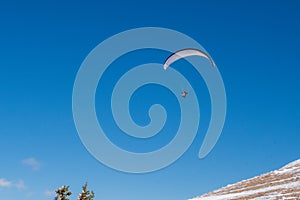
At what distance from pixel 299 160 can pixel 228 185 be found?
18.2 m

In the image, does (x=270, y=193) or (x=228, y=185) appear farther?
(x=228, y=185)

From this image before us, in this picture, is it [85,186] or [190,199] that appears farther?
[85,186]

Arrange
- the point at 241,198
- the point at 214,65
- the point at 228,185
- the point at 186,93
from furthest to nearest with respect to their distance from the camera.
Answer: the point at 228,185 < the point at 214,65 < the point at 186,93 < the point at 241,198

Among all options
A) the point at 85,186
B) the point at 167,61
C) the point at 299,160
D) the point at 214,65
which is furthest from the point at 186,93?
the point at 299,160

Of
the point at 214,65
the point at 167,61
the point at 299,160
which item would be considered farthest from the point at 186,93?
the point at 299,160

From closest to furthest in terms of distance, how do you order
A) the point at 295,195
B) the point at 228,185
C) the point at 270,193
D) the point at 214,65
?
the point at 295,195 < the point at 270,193 < the point at 214,65 < the point at 228,185

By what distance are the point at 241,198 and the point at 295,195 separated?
7485 millimetres

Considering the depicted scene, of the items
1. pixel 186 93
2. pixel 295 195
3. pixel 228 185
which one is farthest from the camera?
pixel 228 185

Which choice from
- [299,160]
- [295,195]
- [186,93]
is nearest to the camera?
[295,195]

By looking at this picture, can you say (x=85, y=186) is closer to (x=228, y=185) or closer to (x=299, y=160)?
(x=228, y=185)

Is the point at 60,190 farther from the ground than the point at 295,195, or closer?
farther from the ground

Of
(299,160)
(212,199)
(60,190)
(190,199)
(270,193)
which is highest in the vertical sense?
(299,160)

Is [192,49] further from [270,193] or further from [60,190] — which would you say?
[60,190]

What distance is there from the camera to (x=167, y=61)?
48.8 meters
